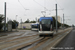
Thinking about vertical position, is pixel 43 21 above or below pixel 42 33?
above

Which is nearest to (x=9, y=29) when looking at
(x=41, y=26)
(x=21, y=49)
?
(x=41, y=26)

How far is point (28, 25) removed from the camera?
85188mm

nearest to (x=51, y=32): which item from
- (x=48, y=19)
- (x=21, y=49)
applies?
(x=48, y=19)

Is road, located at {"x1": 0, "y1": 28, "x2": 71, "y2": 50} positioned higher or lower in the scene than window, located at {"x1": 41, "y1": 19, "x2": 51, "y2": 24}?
lower

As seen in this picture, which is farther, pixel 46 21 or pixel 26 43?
pixel 46 21

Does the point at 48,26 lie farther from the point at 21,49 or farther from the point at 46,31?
the point at 21,49

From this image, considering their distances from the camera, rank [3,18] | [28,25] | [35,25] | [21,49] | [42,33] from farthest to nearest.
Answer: [28,25] → [35,25] → [3,18] → [42,33] → [21,49]

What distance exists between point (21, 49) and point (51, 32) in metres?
9.26

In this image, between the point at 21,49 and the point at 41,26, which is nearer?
the point at 21,49

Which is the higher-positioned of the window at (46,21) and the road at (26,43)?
the window at (46,21)

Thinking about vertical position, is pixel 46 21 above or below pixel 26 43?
above

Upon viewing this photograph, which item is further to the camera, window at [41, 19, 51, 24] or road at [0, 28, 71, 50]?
window at [41, 19, 51, 24]

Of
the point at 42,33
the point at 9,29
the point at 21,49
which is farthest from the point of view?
the point at 9,29

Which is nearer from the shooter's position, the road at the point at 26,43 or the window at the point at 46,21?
the road at the point at 26,43
